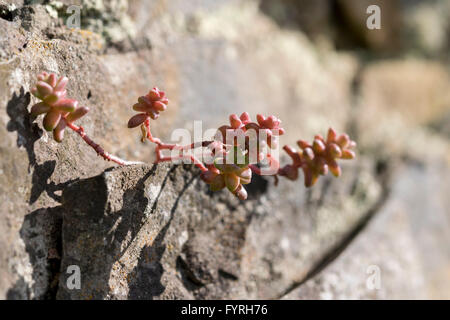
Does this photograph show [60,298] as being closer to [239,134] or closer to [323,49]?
[239,134]

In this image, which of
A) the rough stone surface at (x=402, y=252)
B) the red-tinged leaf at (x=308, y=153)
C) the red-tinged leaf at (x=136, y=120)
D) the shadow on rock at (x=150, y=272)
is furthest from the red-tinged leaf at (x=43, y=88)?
the rough stone surface at (x=402, y=252)

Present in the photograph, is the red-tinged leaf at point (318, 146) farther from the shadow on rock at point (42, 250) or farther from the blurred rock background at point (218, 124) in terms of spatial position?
the shadow on rock at point (42, 250)

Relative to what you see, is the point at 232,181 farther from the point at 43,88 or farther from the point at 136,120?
the point at 43,88

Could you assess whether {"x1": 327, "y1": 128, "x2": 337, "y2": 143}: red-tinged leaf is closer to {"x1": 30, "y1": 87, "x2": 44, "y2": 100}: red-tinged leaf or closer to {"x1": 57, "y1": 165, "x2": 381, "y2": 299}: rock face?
{"x1": 57, "y1": 165, "x2": 381, "y2": 299}: rock face

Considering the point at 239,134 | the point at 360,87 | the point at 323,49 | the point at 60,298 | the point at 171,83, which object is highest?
the point at 323,49

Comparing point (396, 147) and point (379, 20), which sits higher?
point (379, 20)

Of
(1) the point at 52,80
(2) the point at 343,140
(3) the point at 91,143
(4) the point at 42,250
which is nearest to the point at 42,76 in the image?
(1) the point at 52,80

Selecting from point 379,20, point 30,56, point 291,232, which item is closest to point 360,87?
point 379,20
